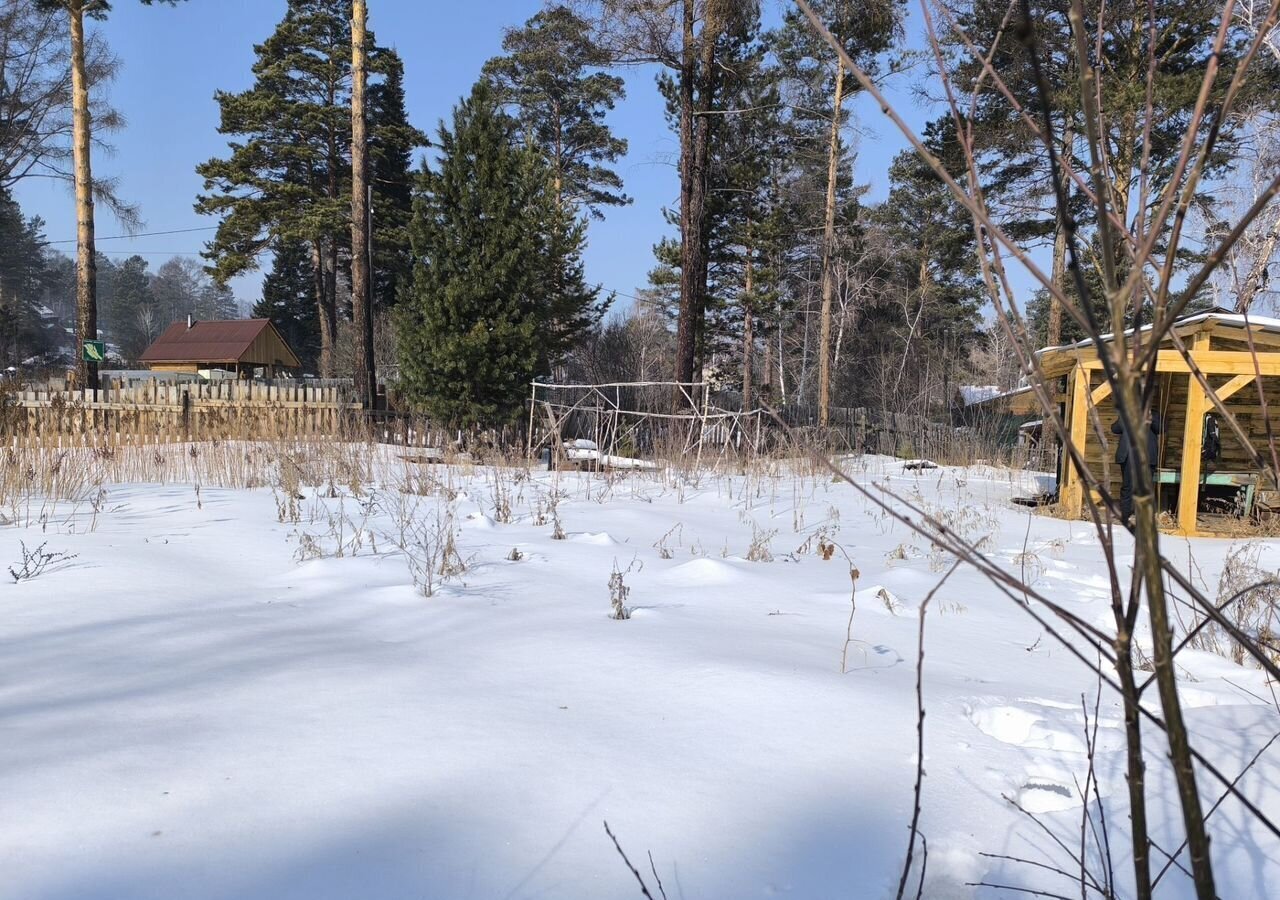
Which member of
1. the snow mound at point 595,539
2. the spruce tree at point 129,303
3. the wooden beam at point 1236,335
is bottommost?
the snow mound at point 595,539

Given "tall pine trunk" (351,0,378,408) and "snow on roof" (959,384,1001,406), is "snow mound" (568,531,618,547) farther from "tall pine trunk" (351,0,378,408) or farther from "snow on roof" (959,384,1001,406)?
"snow on roof" (959,384,1001,406)

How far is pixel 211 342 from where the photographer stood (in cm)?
3519

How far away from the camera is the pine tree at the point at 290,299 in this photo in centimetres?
3241

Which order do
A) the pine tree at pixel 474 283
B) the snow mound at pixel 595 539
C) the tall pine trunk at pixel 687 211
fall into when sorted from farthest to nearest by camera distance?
the tall pine trunk at pixel 687 211 → the pine tree at pixel 474 283 → the snow mound at pixel 595 539

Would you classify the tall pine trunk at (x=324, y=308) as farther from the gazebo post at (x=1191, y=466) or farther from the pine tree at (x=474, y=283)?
the gazebo post at (x=1191, y=466)

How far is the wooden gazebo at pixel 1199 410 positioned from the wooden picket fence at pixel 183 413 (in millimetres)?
7662

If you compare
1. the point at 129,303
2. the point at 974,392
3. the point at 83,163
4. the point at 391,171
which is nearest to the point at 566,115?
the point at 391,171

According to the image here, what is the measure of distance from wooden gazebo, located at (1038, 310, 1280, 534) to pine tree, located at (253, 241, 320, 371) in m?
29.1

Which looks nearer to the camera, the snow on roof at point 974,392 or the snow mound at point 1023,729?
the snow mound at point 1023,729

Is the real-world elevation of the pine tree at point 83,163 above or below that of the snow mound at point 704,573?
above

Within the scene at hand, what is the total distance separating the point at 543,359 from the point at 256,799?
42.0 feet

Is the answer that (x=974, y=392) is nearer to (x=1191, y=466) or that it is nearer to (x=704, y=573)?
(x=1191, y=466)

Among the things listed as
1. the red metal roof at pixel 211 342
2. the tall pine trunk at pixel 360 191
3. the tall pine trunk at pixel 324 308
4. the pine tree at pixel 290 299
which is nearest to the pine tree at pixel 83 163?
the tall pine trunk at pixel 360 191

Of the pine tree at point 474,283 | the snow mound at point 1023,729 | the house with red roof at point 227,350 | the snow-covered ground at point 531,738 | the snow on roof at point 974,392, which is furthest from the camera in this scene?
the house with red roof at point 227,350
